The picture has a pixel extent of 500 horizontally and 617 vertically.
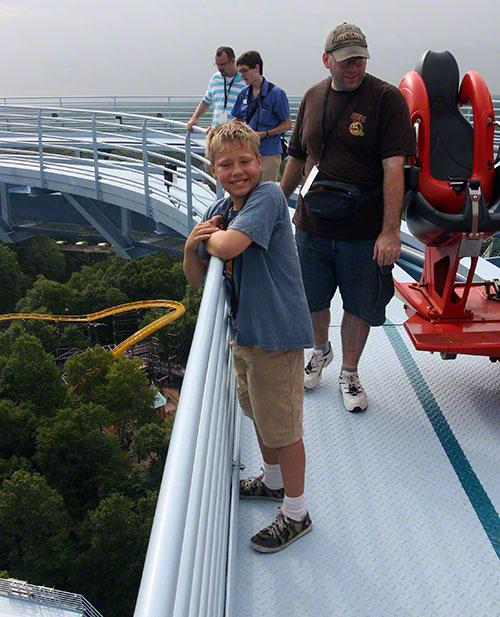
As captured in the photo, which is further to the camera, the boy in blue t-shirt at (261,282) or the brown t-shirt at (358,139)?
the brown t-shirt at (358,139)

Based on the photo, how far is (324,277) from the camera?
101 inches

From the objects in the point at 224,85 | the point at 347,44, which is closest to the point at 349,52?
the point at 347,44

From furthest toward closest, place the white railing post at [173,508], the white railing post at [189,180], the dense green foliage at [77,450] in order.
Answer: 1. the dense green foliage at [77,450]
2. the white railing post at [189,180]
3. the white railing post at [173,508]

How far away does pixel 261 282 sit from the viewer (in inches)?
66.4

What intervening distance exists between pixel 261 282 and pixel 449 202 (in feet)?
3.64

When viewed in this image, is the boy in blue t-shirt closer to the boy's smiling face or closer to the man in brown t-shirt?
the boy's smiling face

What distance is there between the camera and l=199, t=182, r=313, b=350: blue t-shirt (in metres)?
1.68

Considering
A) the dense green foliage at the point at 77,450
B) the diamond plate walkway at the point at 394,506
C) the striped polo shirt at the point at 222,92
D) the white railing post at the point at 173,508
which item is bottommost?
the dense green foliage at the point at 77,450

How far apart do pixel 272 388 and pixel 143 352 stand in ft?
125

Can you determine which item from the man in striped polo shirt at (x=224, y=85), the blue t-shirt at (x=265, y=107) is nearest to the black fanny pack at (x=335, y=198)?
the blue t-shirt at (x=265, y=107)

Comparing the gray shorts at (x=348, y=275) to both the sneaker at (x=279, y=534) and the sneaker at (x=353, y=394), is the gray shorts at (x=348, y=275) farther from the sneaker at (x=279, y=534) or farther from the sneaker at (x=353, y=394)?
the sneaker at (x=279, y=534)

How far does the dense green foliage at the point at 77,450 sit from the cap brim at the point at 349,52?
23977mm

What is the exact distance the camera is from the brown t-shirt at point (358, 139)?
88.0 inches

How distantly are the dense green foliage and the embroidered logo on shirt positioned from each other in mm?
23792
